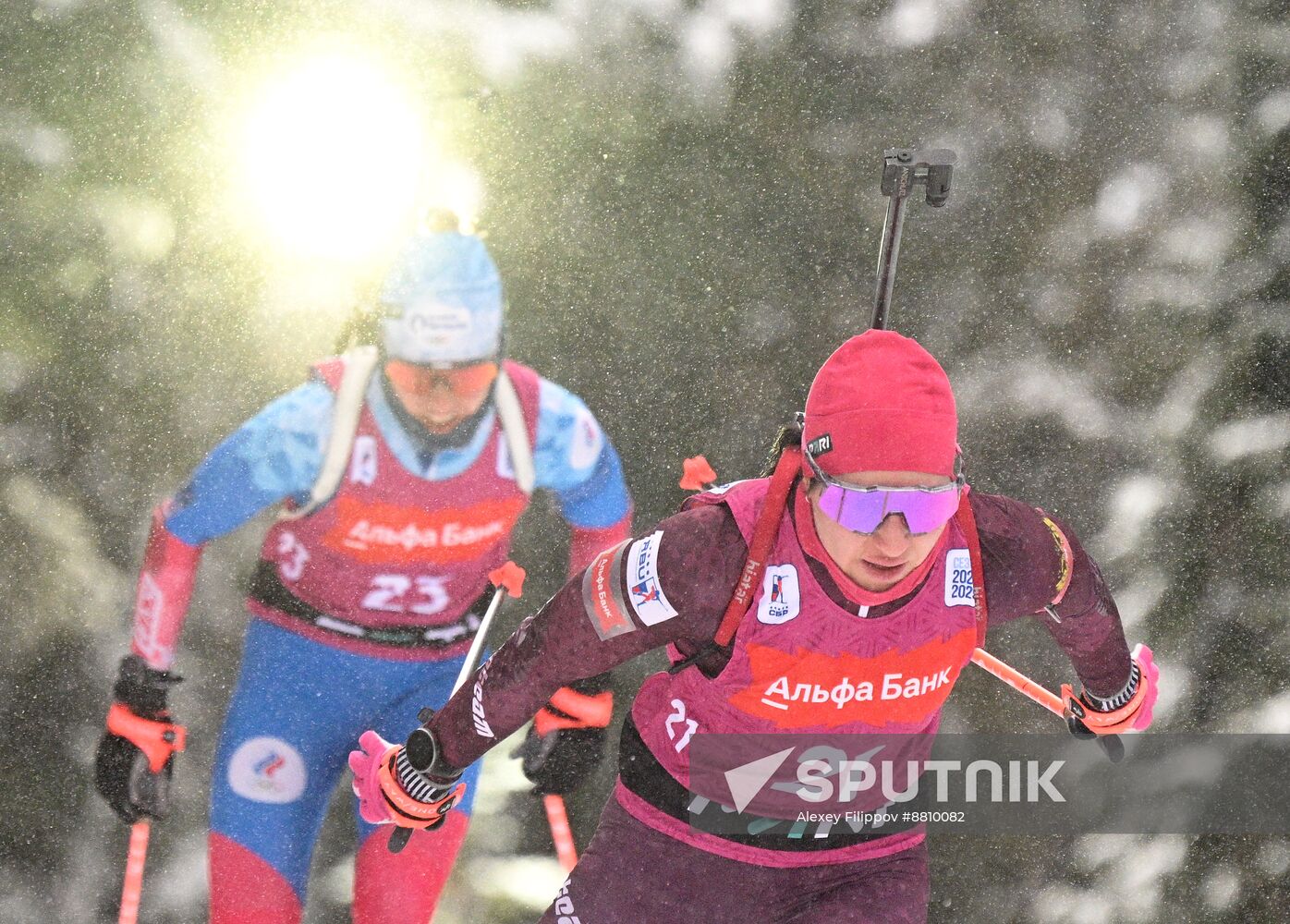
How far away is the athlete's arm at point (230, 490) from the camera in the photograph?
269 centimetres

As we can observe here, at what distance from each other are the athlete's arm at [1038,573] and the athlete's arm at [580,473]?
85 centimetres

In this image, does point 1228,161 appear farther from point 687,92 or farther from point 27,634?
point 27,634

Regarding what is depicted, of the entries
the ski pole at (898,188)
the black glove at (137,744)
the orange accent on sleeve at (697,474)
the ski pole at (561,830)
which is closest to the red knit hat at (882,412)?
the ski pole at (898,188)

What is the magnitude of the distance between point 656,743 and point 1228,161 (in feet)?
6.20

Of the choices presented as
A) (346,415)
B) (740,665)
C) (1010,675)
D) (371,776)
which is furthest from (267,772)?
(1010,675)

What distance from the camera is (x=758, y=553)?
209 cm

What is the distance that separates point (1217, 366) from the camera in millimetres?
3111

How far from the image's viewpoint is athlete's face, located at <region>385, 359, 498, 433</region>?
2654 mm

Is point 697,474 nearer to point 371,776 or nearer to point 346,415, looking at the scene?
point 346,415

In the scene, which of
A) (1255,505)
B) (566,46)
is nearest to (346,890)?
(566,46)

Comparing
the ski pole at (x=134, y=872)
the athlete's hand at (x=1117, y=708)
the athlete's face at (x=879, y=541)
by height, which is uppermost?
the athlete's face at (x=879, y=541)

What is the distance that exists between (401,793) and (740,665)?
0.64 meters

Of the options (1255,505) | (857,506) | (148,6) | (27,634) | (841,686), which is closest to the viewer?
(857,506)

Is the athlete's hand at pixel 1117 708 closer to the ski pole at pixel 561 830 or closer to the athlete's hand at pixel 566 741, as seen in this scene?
the athlete's hand at pixel 566 741
